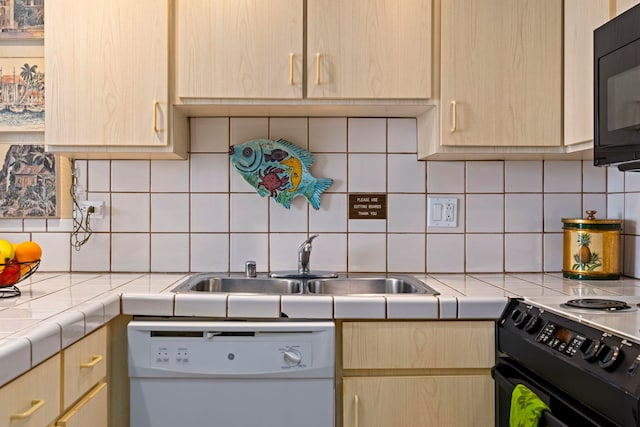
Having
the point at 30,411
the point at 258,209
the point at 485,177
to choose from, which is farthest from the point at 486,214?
the point at 30,411

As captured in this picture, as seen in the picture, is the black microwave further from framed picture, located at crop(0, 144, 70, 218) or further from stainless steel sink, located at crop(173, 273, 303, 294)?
framed picture, located at crop(0, 144, 70, 218)

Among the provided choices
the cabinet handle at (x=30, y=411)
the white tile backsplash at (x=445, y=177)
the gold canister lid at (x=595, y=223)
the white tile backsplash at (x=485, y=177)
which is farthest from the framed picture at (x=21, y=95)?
the gold canister lid at (x=595, y=223)

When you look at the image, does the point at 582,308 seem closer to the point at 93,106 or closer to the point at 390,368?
the point at 390,368

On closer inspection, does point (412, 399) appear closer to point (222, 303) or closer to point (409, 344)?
A: point (409, 344)

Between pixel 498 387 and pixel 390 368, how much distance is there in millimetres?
301

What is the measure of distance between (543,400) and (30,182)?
192cm

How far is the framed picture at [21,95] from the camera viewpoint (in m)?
2.31

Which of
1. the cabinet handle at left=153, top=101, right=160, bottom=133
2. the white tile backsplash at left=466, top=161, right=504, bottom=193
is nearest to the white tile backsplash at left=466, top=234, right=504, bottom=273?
the white tile backsplash at left=466, top=161, right=504, bottom=193

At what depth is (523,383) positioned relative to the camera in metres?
1.56

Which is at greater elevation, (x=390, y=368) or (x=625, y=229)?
(x=625, y=229)

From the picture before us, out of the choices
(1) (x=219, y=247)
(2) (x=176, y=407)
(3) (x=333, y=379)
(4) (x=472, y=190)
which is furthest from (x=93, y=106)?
(4) (x=472, y=190)

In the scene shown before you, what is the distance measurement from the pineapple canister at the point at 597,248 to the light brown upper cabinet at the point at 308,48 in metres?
0.76

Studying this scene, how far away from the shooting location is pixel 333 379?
1.74m

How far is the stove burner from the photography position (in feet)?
5.18
